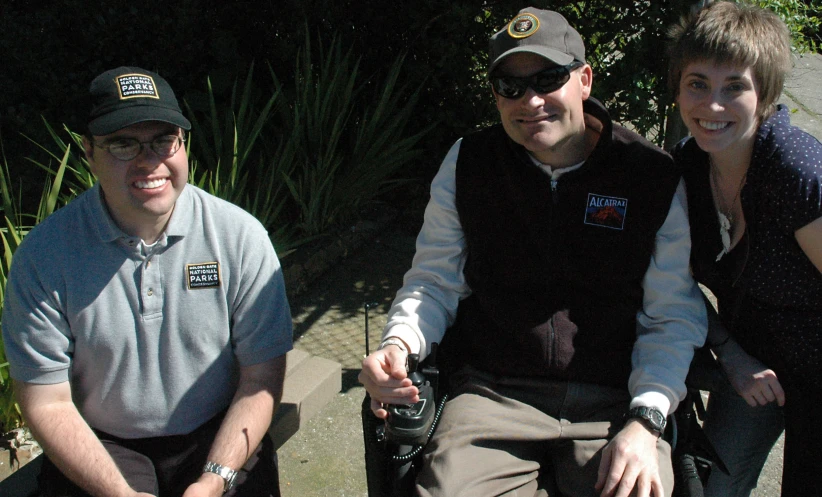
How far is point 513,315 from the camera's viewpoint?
236 centimetres

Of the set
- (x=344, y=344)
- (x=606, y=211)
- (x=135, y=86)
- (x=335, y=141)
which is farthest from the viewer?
(x=335, y=141)

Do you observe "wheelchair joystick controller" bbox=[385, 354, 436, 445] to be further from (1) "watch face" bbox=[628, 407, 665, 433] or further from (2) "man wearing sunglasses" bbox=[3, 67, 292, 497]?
(1) "watch face" bbox=[628, 407, 665, 433]

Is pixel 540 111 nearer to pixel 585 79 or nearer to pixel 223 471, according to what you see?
pixel 585 79

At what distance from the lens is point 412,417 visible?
2.11 meters

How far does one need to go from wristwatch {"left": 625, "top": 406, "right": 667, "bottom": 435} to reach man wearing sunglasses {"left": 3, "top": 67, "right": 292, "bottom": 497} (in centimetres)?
101

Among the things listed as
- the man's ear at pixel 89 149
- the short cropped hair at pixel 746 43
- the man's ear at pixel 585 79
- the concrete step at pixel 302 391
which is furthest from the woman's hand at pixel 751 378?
the man's ear at pixel 89 149

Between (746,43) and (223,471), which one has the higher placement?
(746,43)

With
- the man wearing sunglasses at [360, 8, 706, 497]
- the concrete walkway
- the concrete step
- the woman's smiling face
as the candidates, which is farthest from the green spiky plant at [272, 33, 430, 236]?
the woman's smiling face

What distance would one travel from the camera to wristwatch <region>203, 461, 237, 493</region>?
2252 mm

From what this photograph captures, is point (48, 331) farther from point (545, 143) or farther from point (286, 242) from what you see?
point (286, 242)

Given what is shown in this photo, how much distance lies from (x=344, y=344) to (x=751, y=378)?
2126mm

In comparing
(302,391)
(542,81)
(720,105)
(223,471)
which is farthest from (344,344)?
(720,105)

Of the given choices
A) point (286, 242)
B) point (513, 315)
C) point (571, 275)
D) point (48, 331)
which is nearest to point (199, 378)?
point (48, 331)

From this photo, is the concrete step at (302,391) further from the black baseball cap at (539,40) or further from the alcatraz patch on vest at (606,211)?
the black baseball cap at (539,40)
